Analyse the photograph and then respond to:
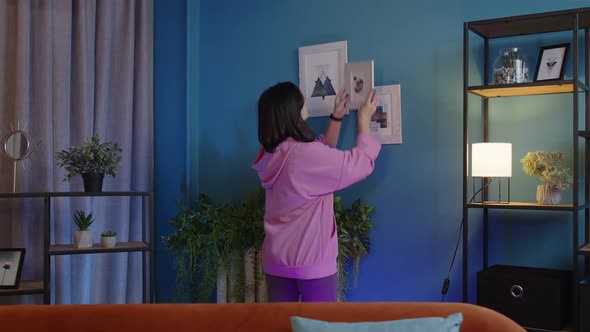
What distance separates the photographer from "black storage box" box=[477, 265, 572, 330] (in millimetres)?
2752

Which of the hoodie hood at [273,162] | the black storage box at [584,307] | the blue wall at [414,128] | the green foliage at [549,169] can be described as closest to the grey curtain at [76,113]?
the blue wall at [414,128]

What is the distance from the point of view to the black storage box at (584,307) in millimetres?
2615

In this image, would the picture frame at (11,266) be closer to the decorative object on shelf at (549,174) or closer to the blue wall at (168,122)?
the blue wall at (168,122)

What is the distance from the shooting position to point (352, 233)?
3.51 metres

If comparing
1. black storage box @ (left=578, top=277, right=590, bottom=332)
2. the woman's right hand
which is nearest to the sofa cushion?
black storage box @ (left=578, top=277, right=590, bottom=332)

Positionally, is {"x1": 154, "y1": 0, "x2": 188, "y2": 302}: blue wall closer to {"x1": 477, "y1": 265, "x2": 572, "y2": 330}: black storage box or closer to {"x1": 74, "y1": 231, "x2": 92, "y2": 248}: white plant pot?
{"x1": 74, "y1": 231, "x2": 92, "y2": 248}: white plant pot

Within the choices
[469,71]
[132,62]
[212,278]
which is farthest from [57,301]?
[469,71]

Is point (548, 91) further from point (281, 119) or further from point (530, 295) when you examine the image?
point (281, 119)

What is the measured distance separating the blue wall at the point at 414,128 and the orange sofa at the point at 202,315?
1.65 m

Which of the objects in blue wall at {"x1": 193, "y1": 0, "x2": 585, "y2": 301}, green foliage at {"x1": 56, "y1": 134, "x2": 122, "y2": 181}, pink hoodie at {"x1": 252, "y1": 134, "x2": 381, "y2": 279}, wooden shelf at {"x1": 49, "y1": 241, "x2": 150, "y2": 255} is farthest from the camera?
green foliage at {"x1": 56, "y1": 134, "x2": 122, "y2": 181}

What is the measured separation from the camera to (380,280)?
3.57 metres

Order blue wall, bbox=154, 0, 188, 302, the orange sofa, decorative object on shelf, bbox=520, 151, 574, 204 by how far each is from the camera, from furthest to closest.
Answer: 1. blue wall, bbox=154, 0, 188, 302
2. decorative object on shelf, bbox=520, 151, 574, 204
3. the orange sofa

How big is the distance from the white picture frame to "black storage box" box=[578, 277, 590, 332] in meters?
1.46

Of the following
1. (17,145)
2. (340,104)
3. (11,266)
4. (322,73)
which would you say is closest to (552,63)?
(340,104)
